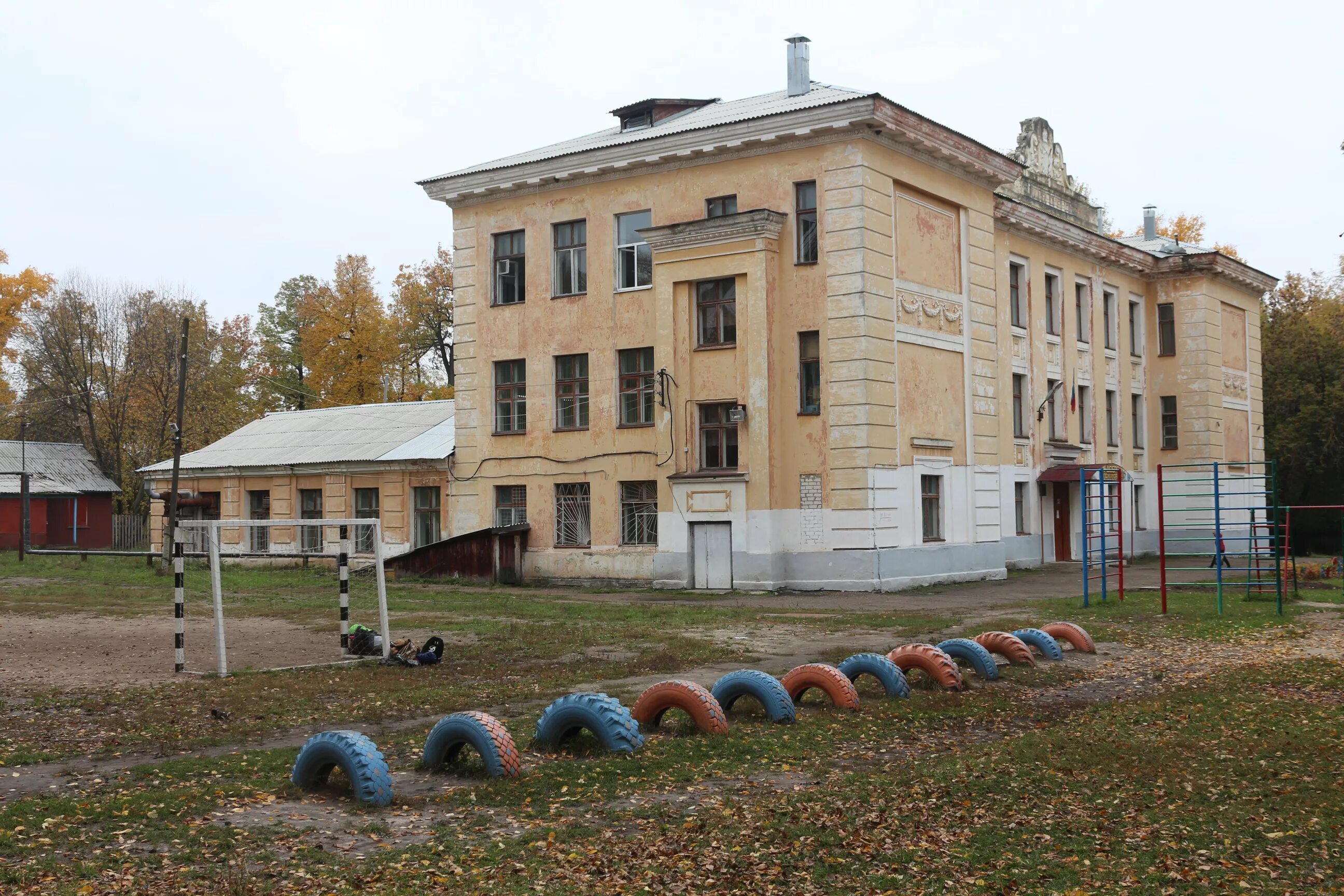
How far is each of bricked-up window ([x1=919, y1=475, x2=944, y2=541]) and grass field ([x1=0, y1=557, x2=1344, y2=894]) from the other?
45.6 feet

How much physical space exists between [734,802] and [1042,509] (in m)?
30.2

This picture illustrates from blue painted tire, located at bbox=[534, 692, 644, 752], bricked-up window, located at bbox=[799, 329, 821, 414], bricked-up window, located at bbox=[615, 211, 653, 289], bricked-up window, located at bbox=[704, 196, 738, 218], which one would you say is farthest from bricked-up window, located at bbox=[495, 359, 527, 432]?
blue painted tire, located at bbox=[534, 692, 644, 752]

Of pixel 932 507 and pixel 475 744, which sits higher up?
pixel 932 507

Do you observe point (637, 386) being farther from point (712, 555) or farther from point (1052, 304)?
point (1052, 304)

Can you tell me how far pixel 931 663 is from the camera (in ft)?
41.6

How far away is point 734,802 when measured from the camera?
7.94 meters

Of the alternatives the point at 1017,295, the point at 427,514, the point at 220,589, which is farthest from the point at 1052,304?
the point at 220,589

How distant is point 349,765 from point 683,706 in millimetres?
3071

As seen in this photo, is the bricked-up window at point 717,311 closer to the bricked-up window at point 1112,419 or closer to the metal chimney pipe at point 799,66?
the metal chimney pipe at point 799,66

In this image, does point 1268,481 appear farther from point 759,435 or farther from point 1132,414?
point 759,435

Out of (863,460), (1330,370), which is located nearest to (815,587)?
(863,460)

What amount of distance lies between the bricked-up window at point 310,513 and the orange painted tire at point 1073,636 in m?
26.2

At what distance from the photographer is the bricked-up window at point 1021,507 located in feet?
116

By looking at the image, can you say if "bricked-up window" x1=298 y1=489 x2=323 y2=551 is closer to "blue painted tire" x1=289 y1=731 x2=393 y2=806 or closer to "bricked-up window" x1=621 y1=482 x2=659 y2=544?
"bricked-up window" x1=621 y1=482 x2=659 y2=544
